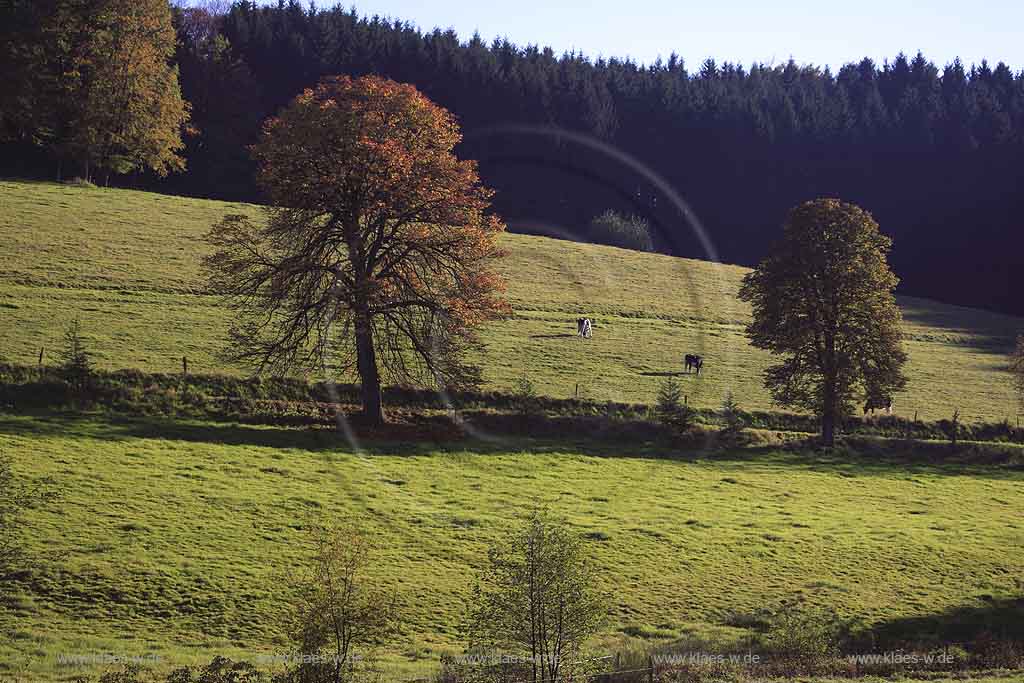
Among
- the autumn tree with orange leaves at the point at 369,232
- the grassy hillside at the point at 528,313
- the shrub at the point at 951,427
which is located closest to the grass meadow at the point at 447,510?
the grassy hillside at the point at 528,313

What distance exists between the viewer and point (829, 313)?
48.0 m

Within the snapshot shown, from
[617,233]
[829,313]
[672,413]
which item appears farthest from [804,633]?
[617,233]

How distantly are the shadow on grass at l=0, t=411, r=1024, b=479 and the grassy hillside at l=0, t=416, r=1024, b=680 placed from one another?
218 mm

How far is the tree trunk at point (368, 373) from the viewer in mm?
41094

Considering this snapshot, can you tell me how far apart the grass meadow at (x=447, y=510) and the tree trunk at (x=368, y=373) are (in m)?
2.00

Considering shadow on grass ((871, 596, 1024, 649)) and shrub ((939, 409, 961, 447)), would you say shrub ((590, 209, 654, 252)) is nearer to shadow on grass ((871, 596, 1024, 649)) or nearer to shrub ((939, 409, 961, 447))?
shrub ((939, 409, 961, 447))

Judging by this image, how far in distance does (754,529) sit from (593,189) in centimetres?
7484

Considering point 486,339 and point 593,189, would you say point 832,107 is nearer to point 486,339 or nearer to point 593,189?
point 593,189

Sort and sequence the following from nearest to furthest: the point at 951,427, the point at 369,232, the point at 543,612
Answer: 1. the point at 543,612
2. the point at 369,232
3. the point at 951,427

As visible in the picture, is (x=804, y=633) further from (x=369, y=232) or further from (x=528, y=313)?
(x=528, y=313)

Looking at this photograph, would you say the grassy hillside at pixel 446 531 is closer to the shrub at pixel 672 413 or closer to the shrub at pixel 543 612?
the shrub at pixel 672 413

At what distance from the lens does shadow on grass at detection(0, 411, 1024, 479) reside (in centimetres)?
3816

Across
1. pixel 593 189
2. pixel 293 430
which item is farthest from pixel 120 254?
pixel 593 189

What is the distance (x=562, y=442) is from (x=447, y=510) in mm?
11078
